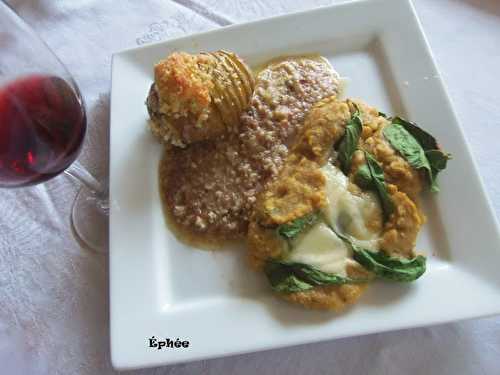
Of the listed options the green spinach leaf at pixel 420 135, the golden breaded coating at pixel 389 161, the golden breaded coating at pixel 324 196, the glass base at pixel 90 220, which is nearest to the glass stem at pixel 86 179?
the glass base at pixel 90 220

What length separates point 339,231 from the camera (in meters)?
1.11

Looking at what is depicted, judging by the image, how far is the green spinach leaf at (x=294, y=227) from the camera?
1.09 metres

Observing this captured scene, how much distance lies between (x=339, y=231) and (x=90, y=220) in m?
0.72

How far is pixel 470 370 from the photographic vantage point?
41.6 inches

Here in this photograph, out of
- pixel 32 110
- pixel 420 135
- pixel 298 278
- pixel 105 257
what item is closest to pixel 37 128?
pixel 32 110

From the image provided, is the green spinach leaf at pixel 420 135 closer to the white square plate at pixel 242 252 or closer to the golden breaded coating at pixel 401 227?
the white square plate at pixel 242 252

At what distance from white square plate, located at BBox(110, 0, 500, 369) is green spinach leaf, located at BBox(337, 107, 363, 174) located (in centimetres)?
21

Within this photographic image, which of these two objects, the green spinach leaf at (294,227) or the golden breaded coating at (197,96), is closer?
the green spinach leaf at (294,227)

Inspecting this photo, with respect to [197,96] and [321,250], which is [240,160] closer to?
[197,96]

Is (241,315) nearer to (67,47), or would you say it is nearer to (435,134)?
(435,134)

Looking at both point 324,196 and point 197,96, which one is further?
point 197,96

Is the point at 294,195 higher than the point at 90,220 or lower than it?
higher

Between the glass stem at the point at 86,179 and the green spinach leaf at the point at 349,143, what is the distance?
0.67 metres

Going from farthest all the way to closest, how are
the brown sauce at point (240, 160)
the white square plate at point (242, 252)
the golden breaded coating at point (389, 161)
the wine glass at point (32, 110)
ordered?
the brown sauce at point (240, 160) < the golden breaded coating at point (389, 161) < the white square plate at point (242, 252) < the wine glass at point (32, 110)
